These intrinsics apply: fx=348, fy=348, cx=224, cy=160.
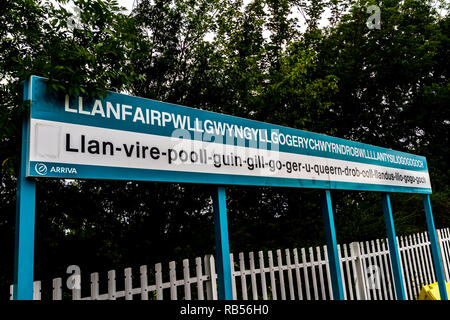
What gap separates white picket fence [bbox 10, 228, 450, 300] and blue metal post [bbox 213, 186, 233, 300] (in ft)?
1.90

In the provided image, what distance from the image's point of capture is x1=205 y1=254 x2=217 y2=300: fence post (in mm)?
3416

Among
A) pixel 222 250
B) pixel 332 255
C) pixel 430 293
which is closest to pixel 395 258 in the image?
pixel 430 293

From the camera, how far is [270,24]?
1309cm

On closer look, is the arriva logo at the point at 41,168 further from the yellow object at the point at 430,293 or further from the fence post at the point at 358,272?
the yellow object at the point at 430,293

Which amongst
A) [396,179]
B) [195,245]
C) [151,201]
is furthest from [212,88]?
[396,179]

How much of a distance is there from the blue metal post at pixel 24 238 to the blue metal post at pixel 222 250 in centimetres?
131

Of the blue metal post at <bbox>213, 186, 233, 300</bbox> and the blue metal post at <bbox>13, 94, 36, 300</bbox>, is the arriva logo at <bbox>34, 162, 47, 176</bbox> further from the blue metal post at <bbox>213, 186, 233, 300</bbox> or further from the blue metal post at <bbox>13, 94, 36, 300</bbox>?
the blue metal post at <bbox>213, 186, 233, 300</bbox>

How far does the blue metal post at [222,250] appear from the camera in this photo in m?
2.66

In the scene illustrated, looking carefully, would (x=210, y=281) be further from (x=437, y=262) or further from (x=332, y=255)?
(x=437, y=262)

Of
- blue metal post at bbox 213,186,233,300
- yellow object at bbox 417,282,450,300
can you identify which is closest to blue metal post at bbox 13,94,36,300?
blue metal post at bbox 213,186,233,300

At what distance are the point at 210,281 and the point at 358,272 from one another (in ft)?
9.75

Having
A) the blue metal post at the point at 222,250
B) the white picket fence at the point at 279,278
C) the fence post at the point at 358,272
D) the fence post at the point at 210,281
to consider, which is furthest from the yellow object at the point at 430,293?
the blue metal post at the point at 222,250

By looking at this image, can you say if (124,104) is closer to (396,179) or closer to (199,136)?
(199,136)

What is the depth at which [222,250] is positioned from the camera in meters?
2.71
